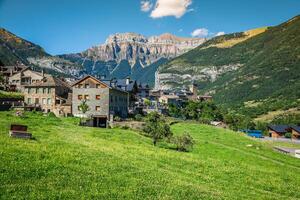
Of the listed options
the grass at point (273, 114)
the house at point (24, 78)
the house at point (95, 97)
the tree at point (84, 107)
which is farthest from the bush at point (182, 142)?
the grass at point (273, 114)

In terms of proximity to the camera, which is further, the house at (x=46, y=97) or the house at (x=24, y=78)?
the house at (x=24, y=78)

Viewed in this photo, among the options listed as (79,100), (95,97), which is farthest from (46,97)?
(95,97)

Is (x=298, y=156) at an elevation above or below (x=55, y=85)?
below

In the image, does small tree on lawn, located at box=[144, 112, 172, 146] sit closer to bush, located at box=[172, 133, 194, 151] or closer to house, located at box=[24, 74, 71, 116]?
bush, located at box=[172, 133, 194, 151]

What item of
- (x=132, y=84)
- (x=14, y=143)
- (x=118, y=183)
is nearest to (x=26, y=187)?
(x=118, y=183)

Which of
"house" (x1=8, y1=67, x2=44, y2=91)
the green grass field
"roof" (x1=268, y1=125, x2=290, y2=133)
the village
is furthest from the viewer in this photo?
"roof" (x1=268, y1=125, x2=290, y2=133)

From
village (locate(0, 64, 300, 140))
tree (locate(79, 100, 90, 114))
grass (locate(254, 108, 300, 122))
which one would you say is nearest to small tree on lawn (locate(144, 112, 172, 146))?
village (locate(0, 64, 300, 140))

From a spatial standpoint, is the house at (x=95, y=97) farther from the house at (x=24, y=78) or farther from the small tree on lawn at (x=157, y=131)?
the house at (x=24, y=78)

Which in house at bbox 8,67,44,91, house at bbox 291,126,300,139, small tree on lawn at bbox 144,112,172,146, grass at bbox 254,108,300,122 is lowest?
house at bbox 291,126,300,139

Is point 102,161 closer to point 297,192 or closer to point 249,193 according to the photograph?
point 249,193

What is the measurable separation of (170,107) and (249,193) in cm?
11681

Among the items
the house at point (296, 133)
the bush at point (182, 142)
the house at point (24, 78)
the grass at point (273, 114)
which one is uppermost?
the house at point (24, 78)

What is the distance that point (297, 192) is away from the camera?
31469mm

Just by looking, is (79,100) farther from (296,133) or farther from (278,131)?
(296,133)
